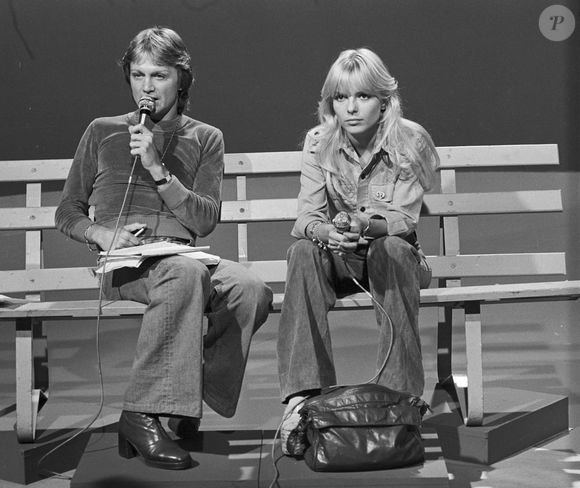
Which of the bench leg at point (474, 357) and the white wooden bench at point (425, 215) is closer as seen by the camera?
the bench leg at point (474, 357)

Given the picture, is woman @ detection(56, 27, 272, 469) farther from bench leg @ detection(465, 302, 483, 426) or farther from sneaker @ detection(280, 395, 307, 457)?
bench leg @ detection(465, 302, 483, 426)

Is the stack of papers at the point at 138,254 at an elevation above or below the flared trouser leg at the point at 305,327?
above

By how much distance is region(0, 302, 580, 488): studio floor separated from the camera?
330cm

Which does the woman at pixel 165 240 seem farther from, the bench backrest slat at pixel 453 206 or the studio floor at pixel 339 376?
the bench backrest slat at pixel 453 206

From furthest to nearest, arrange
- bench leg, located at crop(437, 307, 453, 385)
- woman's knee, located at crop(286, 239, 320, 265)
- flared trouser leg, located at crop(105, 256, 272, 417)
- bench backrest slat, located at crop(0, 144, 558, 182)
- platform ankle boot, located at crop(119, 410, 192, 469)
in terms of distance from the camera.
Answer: bench backrest slat, located at crop(0, 144, 558, 182) → bench leg, located at crop(437, 307, 453, 385) → woman's knee, located at crop(286, 239, 320, 265) → flared trouser leg, located at crop(105, 256, 272, 417) → platform ankle boot, located at crop(119, 410, 192, 469)

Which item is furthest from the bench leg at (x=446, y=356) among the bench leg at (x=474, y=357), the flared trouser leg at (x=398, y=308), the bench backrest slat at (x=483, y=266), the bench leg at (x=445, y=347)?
the flared trouser leg at (x=398, y=308)

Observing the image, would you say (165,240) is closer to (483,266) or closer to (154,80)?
(154,80)

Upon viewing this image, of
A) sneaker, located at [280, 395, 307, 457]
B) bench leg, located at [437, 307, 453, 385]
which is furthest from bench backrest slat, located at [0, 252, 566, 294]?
sneaker, located at [280, 395, 307, 457]

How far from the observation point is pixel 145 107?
3299 millimetres

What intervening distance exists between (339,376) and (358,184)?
3.97ft

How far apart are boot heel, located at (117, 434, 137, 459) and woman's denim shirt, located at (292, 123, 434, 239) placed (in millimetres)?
1008

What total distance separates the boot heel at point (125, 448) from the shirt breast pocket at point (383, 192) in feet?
4.17

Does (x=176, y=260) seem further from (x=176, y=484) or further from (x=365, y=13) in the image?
(x=365, y=13)

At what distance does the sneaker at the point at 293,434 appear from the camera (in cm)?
285
